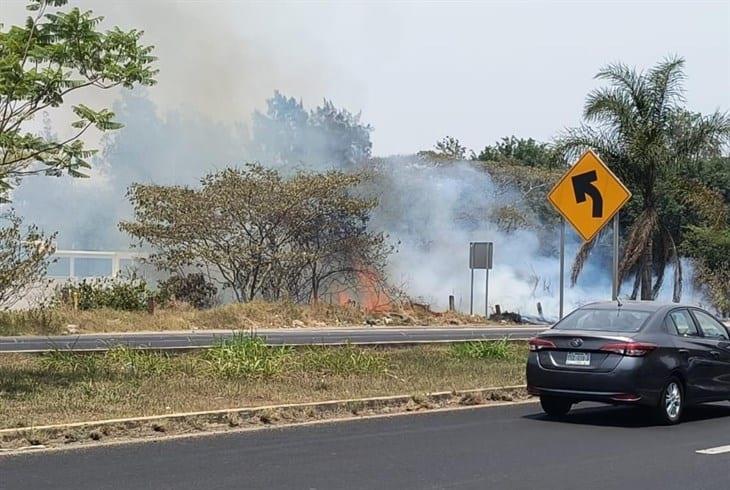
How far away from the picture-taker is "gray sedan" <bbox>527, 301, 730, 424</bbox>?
37.9ft

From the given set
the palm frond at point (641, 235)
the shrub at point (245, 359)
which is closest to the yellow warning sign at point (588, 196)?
the shrub at point (245, 359)

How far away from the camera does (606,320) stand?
1232cm

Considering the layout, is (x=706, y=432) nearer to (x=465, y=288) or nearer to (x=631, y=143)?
(x=631, y=143)

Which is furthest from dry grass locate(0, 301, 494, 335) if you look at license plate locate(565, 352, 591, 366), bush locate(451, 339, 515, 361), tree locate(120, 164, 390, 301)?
license plate locate(565, 352, 591, 366)

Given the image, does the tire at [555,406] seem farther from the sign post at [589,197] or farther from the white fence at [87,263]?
the white fence at [87,263]

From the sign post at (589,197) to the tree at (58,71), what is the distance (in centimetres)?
717

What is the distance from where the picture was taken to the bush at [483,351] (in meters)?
18.3

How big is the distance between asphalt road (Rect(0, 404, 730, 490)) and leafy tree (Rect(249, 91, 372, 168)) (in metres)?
36.0

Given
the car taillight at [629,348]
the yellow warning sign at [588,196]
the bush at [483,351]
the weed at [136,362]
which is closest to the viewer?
the car taillight at [629,348]

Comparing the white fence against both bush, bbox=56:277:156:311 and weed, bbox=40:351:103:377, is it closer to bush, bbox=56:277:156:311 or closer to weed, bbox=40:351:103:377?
bush, bbox=56:277:156:311

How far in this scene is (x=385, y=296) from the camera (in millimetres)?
39656

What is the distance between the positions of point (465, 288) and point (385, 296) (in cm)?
468

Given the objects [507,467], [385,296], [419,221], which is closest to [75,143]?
[507,467]

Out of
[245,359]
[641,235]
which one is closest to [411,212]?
[641,235]
